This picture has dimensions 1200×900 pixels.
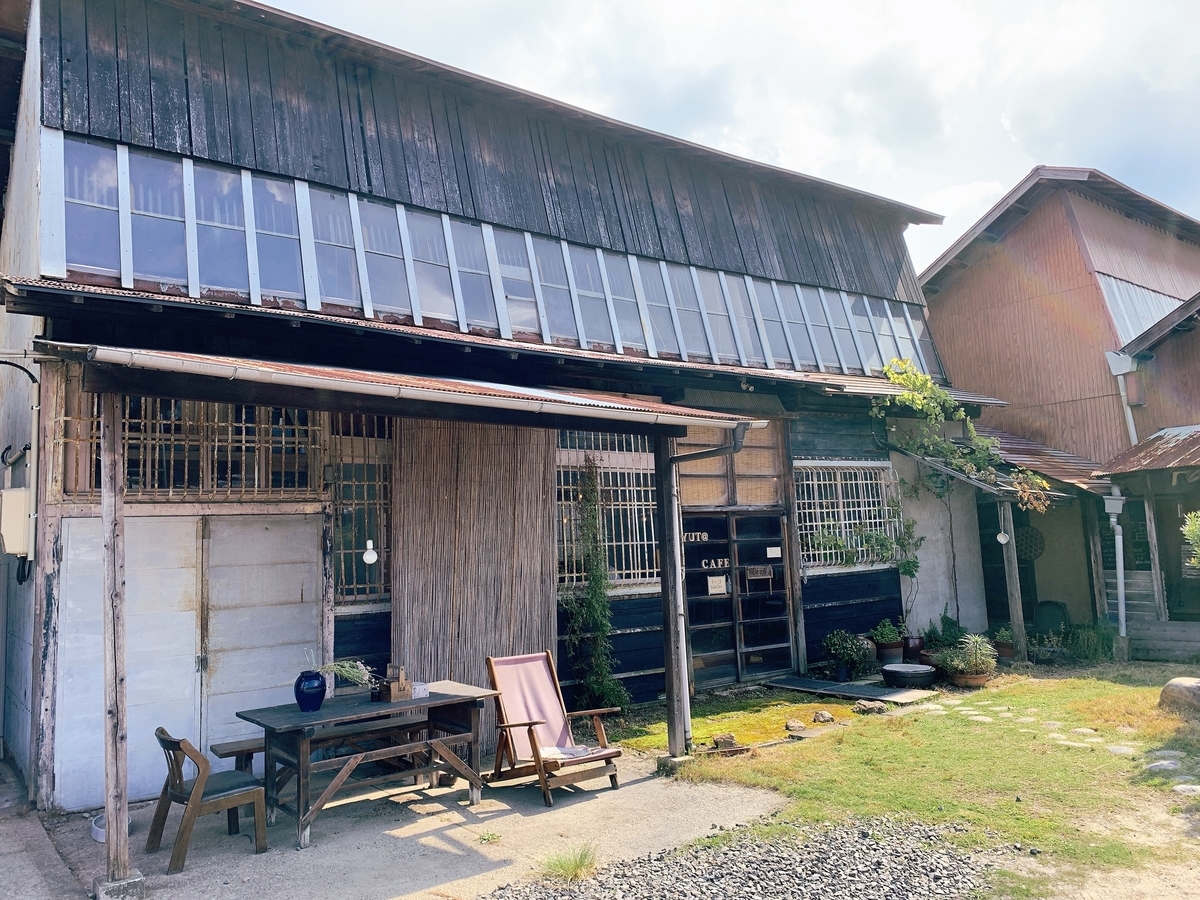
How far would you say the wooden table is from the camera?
5367 mm

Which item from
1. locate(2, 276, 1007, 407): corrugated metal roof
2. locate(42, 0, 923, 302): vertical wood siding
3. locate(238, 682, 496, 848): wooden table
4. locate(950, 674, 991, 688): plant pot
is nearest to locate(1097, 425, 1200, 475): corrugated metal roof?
locate(2, 276, 1007, 407): corrugated metal roof

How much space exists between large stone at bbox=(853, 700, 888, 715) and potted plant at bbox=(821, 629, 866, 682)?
53.3 inches

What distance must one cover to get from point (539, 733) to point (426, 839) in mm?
1510

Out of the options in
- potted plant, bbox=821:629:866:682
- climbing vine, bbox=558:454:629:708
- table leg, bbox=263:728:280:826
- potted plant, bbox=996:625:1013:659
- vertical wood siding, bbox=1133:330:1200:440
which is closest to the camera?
table leg, bbox=263:728:280:826

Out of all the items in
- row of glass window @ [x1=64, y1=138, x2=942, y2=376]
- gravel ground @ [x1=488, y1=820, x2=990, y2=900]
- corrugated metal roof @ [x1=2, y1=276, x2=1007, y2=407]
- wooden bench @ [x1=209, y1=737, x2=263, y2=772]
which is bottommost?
gravel ground @ [x1=488, y1=820, x2=990, y2=900]

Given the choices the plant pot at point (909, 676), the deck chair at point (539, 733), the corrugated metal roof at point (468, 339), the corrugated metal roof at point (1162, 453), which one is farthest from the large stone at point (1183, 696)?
the deck chair at point (539, 733)

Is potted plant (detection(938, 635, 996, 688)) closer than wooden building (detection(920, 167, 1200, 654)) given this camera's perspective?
Yes

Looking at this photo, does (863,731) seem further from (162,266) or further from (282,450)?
(162,266)

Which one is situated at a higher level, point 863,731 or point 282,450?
point 282,450

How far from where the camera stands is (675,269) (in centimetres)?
1057

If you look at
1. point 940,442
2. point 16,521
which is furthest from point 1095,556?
point 16,521

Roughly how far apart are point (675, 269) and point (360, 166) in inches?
159

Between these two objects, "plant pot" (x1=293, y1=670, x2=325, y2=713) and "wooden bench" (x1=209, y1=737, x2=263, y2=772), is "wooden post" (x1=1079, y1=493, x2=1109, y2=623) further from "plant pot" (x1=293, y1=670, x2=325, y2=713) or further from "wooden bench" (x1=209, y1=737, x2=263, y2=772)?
"wooden bench" (x1=209, y1=737, x2=263, y2=772)

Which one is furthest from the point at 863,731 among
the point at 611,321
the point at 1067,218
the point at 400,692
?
the point at 1067,218
